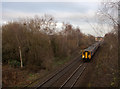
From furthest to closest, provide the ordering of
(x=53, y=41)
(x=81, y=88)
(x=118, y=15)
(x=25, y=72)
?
1. (x=53, y=41)
2. (x=25, y=72)
3. (x=81, y=88)
4. (x=118, y=15)

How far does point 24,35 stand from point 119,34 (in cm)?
1067

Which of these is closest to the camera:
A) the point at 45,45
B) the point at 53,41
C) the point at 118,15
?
the point at 118,15

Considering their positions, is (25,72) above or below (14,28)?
below

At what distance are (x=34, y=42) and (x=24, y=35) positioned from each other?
1.55m

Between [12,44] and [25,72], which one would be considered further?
[12,44]

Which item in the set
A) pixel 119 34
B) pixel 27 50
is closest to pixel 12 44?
pixel 27 50

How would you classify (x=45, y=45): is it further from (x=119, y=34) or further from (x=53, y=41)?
(x=119, y=34)

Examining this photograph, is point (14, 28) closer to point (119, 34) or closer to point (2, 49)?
point (2, 49)

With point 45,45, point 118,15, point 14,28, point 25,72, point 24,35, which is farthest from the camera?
point 45,45

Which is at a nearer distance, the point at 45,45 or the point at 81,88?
the point at 81,88

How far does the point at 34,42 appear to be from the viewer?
46.0 feet

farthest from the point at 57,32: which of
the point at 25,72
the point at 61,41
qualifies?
the point at 25,72

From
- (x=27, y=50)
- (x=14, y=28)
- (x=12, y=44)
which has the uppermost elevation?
(x=14, y=28)

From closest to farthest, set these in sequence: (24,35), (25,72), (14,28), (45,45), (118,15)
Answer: (118,15) → (25,72) → (14,28) → (24,35) → (45,45)
